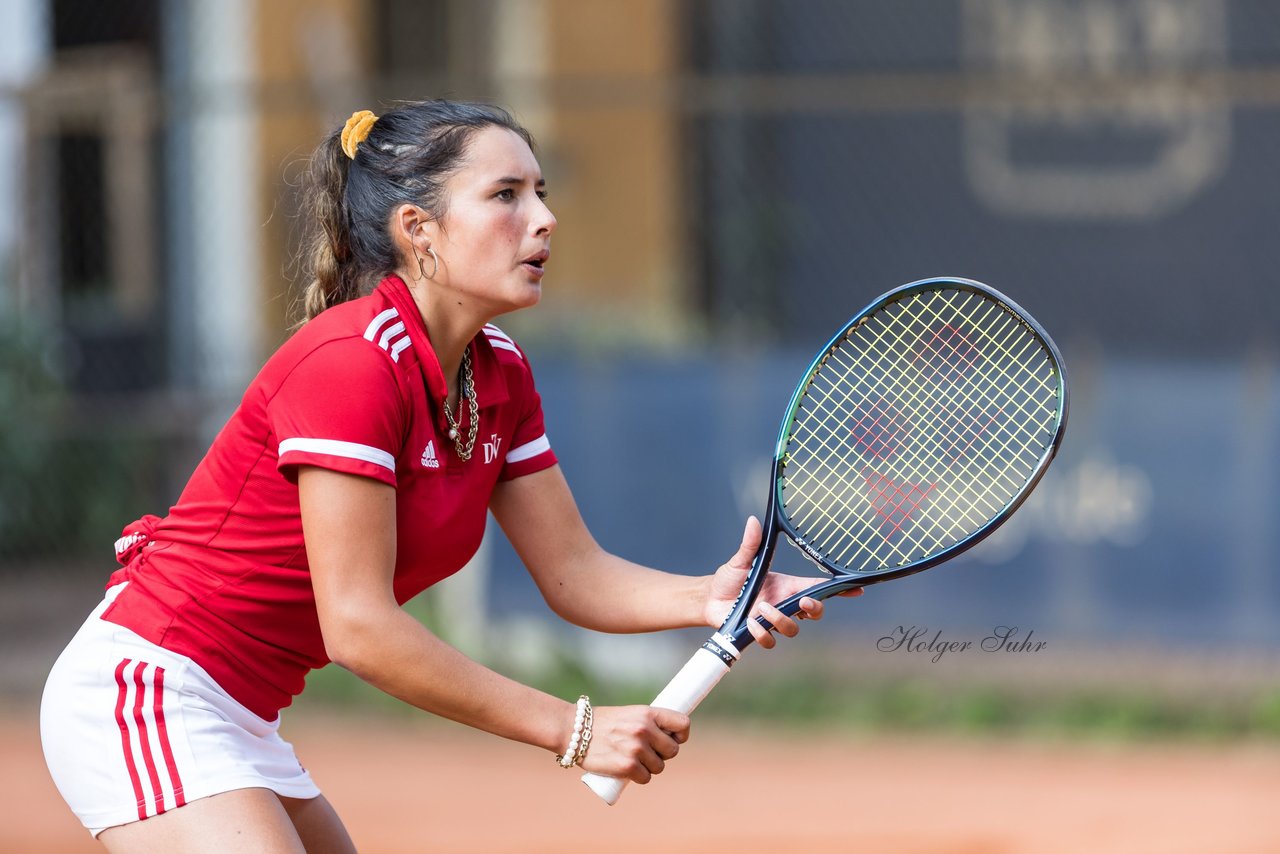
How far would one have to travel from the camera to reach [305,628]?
258 cm

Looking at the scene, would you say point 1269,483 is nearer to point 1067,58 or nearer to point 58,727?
point 1067,58

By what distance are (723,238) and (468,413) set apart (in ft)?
22.8

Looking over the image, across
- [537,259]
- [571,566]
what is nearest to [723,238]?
[571,566]

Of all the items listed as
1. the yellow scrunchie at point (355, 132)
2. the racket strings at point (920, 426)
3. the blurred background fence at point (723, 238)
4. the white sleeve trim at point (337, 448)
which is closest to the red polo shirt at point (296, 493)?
the white sleeve trim at point (337, 448)

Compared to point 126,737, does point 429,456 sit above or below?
above

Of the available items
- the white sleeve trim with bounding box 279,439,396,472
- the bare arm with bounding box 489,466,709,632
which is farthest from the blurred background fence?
the white sleeve trim with bounding box 279,439,396,472

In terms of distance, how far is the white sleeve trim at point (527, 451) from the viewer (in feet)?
9.23

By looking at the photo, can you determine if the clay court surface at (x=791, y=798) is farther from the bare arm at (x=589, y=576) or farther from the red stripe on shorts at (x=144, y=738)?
the red stripe on shorts at (x=144, y=738)

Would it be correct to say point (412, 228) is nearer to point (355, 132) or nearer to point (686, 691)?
point (355, 132)

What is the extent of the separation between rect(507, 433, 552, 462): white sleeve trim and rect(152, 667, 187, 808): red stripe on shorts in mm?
643

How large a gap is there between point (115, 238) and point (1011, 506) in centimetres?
695

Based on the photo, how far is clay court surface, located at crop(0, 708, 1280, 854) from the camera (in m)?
4.98

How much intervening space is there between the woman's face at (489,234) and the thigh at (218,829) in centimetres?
78

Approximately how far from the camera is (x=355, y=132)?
2682 mm
